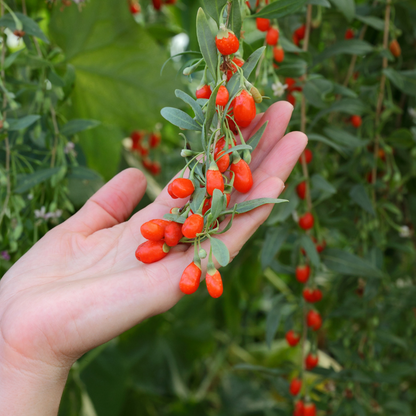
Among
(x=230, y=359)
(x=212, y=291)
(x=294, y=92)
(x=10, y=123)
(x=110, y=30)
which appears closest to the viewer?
(x=212, y=291)

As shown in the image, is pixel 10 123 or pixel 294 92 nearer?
pixel 10 123

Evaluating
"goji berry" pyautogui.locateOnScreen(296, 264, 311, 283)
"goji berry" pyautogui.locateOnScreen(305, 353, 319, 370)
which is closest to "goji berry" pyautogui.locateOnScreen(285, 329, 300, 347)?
"goji berry" pyautogui.locateOnScreen(305, 353, 319, 370)

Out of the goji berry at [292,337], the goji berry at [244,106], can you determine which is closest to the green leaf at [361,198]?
the goji berry at [292,337]

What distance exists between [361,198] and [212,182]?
19.7 inches

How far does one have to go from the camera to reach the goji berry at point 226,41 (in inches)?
23.3

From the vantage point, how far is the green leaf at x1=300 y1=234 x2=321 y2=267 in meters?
0.88

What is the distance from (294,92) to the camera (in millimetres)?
914

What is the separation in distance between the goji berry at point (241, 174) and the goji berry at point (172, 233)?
0.42 ft

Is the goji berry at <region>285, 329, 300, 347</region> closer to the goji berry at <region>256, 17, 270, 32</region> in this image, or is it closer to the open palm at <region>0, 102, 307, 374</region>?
the open palm at <region>0, 102, 307, 374</region>

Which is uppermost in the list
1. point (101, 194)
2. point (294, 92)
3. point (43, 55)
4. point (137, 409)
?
point (43, 55)

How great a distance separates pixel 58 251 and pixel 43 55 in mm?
423

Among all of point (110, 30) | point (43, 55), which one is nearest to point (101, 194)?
point (43, 55)

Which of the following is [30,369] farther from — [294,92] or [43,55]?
[294,92]

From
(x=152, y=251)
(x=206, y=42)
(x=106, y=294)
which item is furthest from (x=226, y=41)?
(x=106, y=294)
